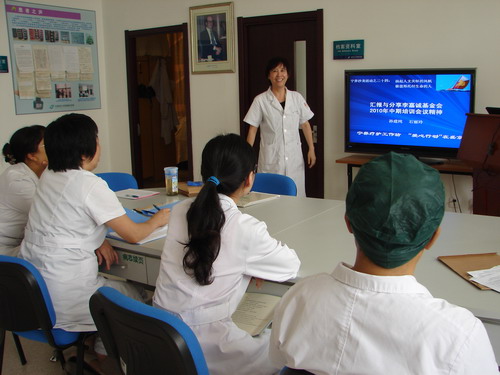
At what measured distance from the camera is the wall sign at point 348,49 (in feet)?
14.2

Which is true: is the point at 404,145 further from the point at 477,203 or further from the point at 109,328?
the point at 109,328

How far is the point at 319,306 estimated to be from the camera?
1.01 meters

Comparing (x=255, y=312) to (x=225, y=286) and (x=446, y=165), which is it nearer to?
(x=225, y=286)

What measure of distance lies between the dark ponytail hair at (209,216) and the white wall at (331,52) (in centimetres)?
290

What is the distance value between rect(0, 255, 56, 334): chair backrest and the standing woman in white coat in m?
2.55

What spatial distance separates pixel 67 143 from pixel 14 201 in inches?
24.6

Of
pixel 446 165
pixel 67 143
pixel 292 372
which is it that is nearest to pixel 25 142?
pixel 67 143

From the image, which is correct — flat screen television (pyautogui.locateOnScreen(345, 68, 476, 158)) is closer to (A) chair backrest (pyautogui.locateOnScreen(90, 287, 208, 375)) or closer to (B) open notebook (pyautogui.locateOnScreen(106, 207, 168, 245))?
(B) open notebook (pyautogui.locateOnScreen(106, 207, 168, 245))

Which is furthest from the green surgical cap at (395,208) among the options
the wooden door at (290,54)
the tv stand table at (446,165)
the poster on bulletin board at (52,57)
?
the poster on bulletin board at (52,57)

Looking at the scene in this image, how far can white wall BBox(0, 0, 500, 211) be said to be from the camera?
12.7 ft

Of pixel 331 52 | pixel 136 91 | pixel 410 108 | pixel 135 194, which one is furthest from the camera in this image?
pixel 136 91

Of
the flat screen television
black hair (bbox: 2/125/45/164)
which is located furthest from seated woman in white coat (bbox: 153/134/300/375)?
the flat screen television

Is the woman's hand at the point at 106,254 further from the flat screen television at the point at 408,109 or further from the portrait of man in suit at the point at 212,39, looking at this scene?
the portrait of man in suit at the point at 212,39

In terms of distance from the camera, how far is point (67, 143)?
200 centimetres
